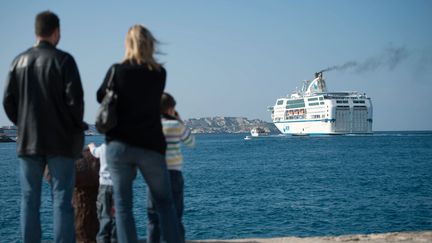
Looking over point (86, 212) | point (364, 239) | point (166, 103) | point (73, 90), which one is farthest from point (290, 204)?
point (73, 90)

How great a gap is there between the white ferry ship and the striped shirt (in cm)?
9068

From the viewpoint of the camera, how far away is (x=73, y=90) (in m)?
3.20

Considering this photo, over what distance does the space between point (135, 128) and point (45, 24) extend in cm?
93

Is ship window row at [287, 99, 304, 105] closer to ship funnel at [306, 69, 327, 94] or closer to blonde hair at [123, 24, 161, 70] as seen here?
ship funnel at [306, 69, 327, 94]

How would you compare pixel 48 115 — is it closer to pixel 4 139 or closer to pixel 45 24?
pixel 45 24

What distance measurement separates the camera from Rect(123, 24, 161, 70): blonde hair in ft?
10.6

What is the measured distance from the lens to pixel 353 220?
16344mm

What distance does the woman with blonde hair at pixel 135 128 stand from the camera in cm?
318

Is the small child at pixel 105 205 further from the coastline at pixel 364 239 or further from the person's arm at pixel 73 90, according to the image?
the coastline at pixel 364 239

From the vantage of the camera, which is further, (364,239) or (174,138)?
(364,239)

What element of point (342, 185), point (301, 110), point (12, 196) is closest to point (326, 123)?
point (301, 110)

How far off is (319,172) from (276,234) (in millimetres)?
20695

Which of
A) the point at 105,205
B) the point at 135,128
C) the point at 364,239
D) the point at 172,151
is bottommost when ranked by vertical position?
the point at 364,239

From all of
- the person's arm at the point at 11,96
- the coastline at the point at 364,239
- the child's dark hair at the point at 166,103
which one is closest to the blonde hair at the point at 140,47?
the child's dark hair at the point at 166,103
